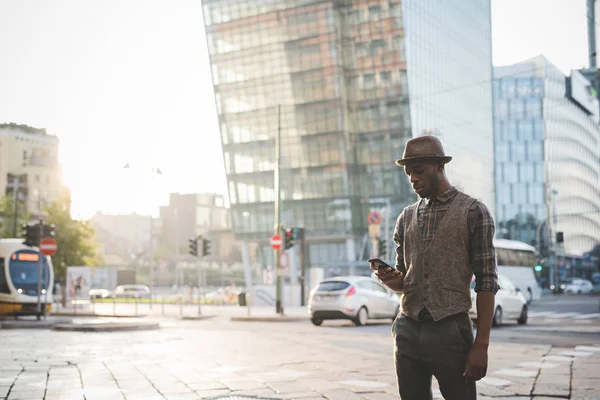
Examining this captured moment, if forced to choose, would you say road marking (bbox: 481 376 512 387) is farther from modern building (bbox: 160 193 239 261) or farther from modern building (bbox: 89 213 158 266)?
modern building (bbox: 160 193 239 261)

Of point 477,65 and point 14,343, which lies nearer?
point 14,343

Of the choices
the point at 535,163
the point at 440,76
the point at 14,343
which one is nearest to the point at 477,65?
the point at 440,76

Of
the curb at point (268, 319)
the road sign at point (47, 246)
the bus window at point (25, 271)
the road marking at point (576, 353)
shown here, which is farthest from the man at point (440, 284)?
the bus window at point (25, 271)

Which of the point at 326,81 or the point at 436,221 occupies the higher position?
the point at 326,81

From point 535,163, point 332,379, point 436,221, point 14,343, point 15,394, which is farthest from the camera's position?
point 535,163

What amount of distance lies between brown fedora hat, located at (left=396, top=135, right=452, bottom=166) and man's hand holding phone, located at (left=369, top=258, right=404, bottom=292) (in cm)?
51

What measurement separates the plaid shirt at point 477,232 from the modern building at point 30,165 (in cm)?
10243

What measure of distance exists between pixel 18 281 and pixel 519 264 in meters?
28.2

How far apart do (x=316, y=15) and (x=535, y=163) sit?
58846 millimetres

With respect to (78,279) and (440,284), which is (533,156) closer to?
(78,279)

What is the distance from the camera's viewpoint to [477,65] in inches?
3962

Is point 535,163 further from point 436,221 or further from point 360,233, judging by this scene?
point 436,221

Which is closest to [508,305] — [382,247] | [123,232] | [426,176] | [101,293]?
[382,247]

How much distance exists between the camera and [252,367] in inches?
444
